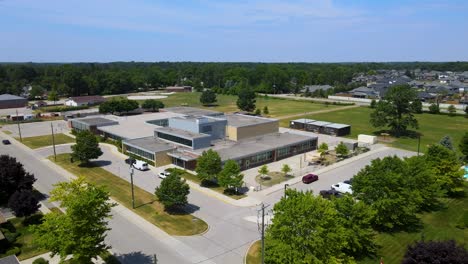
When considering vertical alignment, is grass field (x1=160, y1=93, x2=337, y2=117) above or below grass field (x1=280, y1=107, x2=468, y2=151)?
above

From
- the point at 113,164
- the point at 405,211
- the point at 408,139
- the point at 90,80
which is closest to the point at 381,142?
the point at 408,139

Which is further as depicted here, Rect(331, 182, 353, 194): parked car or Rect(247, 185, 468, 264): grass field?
Rect(331, 182, 353, 194): parked car

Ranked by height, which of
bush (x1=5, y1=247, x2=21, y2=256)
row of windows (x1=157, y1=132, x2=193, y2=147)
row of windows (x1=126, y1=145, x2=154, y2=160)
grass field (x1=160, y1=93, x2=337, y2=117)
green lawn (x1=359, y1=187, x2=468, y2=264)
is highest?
row of windows (x1=157, y1=132, x2=193, y2=147)

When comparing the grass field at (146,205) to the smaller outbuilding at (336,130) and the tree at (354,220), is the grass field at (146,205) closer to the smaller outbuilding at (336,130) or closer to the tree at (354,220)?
the tree at (354,220)

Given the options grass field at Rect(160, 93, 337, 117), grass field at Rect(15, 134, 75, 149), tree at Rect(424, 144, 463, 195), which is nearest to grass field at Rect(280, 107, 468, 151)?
grass field at Rect(160, 93, 337, 117)

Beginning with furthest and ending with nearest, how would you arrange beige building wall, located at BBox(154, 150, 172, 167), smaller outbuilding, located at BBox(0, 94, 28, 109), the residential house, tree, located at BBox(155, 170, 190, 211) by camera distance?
the residential house, smaller outbuilding, located at BBox(0, 94, 28, 109), beige building wall, located at BBox(154, 150, 172, 167), tree, located at BBox(155, 170, 190, 211)

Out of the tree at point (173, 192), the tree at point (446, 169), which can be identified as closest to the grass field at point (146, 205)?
the tree at point (173, 192)

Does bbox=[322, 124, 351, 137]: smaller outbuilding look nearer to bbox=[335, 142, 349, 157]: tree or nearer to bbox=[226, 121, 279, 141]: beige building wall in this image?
bbox=[226, 121, 279, 141]: beige building wall
